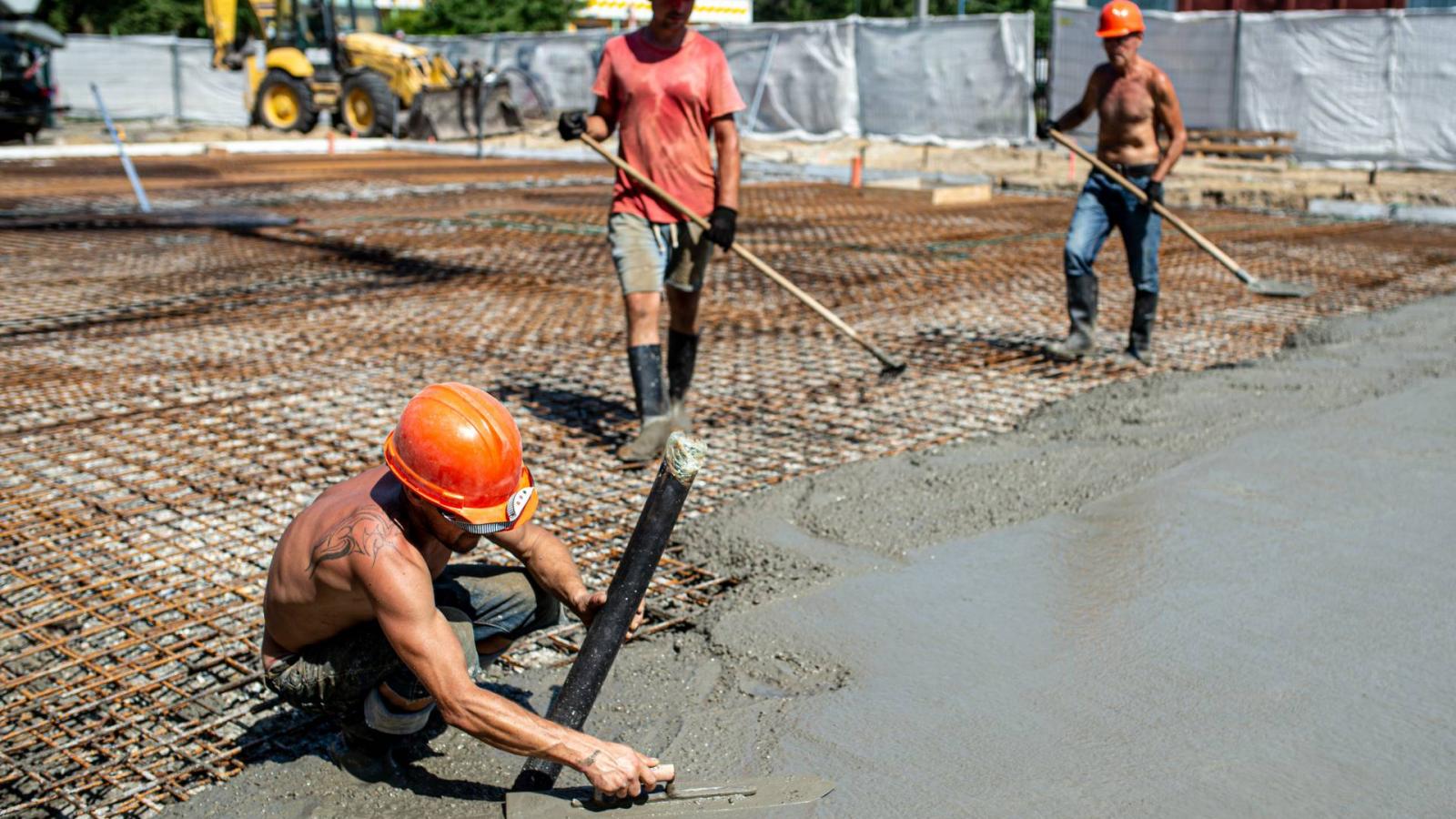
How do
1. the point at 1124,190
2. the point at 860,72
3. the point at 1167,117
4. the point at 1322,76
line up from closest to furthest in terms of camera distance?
1. the point at 1167,117
2. the point at 1124,190
3. the point at 1322,76
4. the point at 860,72

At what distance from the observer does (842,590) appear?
3445 millimetres

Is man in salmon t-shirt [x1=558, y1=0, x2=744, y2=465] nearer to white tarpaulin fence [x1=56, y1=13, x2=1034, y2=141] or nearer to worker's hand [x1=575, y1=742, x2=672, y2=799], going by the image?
worker's hand [x1=575, y1=742, x2=672, y2=799]

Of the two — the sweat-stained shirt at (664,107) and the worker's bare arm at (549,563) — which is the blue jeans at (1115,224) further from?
the worker's bare arm at (549,563)

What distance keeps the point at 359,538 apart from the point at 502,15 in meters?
35.9

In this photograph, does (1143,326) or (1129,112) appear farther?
(1143,326)

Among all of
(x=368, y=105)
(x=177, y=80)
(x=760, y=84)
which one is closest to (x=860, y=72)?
(x=760, y=84)

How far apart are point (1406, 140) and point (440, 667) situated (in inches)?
701

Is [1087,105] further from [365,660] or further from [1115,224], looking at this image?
[365,660]

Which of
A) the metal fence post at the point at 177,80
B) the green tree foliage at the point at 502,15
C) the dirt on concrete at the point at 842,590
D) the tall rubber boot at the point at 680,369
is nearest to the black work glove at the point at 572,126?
the tall rubber boot at the point at 680,369

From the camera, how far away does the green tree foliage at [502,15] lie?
35.8 m

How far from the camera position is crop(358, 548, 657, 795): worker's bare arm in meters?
2.18

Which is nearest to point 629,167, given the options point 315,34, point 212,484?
point 212,484

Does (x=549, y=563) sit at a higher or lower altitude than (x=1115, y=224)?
lower

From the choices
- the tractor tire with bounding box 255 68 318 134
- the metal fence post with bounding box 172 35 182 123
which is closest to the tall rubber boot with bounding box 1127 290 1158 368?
the tractor tire with bounding box 255 68 318 134
